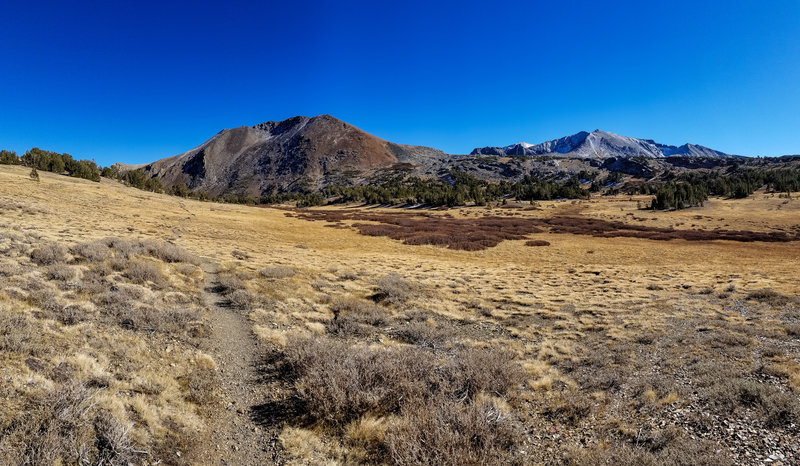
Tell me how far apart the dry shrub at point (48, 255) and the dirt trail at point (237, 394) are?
676 cm

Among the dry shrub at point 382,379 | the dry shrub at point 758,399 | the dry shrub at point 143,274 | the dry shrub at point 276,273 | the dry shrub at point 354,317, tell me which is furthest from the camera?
the dry shrub at point 276,273

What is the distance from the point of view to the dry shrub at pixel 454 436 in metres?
4.92

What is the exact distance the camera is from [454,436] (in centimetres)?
521

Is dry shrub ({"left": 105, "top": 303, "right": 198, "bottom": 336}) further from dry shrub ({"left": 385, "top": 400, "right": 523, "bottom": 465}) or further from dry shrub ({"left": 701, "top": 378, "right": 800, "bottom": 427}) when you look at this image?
dry shrub ({"left": 701, "top": 378, "right": 800, "bottom": 427})

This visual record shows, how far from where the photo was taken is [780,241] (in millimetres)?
37250

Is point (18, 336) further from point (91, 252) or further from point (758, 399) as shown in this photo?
point (758, 399)

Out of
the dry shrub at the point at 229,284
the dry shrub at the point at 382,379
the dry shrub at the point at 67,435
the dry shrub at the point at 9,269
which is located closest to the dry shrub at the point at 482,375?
the dry shrub at the point at 382,379

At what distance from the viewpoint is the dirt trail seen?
5.38 m

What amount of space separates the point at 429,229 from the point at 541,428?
4236 cm

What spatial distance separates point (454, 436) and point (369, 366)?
8.26 feet

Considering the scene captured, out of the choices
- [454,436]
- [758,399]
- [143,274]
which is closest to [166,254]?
[143,274]

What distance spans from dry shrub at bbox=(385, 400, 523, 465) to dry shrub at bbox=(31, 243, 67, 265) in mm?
15235

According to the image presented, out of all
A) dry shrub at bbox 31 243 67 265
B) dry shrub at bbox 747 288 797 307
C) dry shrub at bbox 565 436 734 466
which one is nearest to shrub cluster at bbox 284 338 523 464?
dry shrub at bbox 565 436 734 466

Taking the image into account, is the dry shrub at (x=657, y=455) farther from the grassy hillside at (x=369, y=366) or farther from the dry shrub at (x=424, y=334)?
the dry shrub at (x=424, y=334)
